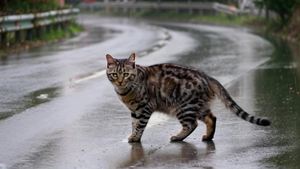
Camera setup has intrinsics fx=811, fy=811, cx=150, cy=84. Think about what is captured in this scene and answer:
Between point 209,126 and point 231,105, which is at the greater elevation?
point 231,105

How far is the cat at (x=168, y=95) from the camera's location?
9.68 m

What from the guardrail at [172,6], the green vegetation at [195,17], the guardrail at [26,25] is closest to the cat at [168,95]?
the guardrail at [26,25]

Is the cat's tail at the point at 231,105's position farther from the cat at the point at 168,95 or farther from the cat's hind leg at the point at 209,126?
the cat's hind leg at the point at 209,126

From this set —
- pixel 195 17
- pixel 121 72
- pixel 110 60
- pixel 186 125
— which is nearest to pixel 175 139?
pixel 186 125

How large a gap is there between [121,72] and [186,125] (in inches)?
40.8

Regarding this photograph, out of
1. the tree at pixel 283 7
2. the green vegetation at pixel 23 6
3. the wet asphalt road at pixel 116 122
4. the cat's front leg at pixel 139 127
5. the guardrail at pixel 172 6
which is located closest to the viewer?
the wet asphalt road at pixel 116 122

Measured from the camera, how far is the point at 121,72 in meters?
9.62

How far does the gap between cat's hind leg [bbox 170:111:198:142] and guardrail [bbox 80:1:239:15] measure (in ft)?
138

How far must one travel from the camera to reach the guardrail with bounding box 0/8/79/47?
25.4 meters

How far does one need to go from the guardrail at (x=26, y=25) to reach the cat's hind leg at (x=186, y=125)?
51.5ft

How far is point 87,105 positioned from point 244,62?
8.37 m

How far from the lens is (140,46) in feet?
91.2

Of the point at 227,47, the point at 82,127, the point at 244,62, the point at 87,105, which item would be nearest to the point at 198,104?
the point at 82,127

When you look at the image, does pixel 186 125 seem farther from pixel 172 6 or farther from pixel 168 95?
pixel 172 6
